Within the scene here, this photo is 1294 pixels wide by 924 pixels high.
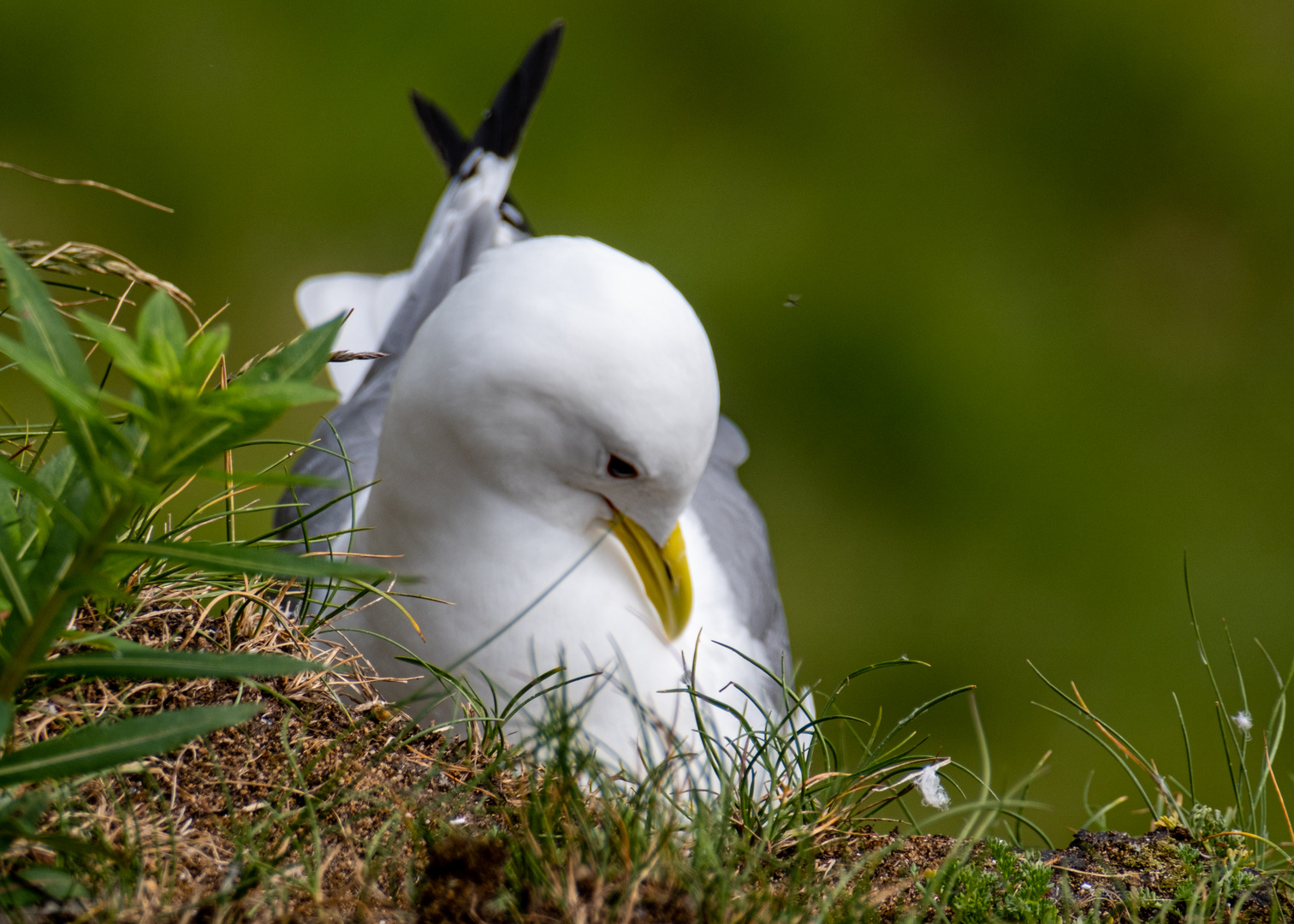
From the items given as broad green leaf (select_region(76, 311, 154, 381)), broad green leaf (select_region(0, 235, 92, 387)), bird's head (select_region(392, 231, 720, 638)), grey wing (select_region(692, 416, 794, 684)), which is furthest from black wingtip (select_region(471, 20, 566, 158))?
broad green leaf (select_region(76, 311, 154, 381))

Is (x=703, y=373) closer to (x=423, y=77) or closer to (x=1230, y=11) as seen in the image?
(x=423, y=77)

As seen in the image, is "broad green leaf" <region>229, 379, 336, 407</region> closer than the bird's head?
Yes

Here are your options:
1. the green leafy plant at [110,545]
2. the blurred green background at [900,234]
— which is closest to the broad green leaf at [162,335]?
the green leafy plant at [110,545]

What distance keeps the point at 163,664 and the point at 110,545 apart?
13 centimetres

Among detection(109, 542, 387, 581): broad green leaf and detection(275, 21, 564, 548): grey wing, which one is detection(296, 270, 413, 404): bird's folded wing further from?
detection(109, 542, 387, 581): broad green leaf

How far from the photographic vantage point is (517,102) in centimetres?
339

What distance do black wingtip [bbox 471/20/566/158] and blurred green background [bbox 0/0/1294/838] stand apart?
127 centimetres

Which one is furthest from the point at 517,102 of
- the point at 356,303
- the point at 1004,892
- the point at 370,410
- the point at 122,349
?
the point at 1004,892

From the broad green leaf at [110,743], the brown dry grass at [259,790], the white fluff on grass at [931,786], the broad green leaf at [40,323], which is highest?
the broad green leaf at [40,323]

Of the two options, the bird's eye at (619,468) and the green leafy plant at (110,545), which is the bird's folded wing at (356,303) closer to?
the bird's eye at (619,468)

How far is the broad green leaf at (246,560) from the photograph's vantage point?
100 centimetres

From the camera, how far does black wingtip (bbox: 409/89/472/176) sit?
11.9 feet

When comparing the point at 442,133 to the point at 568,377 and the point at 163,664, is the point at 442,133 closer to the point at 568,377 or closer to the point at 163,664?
the point at 568,377

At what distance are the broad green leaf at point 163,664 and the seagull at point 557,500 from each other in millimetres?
352
